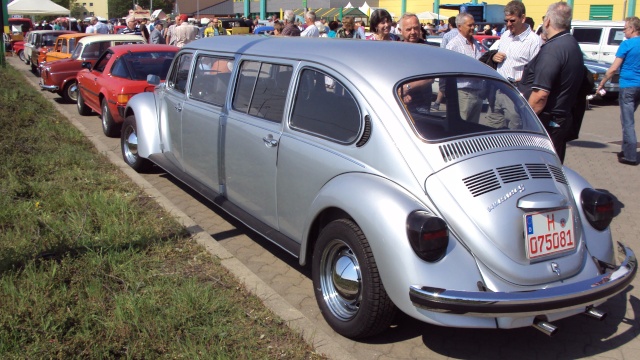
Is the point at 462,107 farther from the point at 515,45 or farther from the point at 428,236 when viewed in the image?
the point at 515,45

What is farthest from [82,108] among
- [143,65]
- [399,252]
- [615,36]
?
[615,36]

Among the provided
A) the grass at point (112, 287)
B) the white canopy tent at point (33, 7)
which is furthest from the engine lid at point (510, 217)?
the white canopy tent at point (33, 7)

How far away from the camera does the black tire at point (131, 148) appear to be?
7250 millimetres

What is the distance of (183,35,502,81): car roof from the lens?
3.98 meters

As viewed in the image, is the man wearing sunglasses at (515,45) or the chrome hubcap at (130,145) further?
the chrome hubcap at (130,145)

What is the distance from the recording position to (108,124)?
9570 millimetres

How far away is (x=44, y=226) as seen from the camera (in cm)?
502

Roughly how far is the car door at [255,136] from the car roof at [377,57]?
0.64 ft

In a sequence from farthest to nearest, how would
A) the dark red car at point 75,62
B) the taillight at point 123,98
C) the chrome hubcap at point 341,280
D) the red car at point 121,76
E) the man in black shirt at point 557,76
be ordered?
the dark red car at point 75,62, the red car at point 121,76, the taillight at point 123,98, the man in black shirt at point 557,76, the chrome hubcap at point 341,280

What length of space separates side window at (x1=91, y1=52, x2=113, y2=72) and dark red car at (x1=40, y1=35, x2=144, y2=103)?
7.40ft

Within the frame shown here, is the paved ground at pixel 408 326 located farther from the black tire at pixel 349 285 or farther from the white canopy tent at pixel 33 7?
the white canopy tent at pixel 33 7

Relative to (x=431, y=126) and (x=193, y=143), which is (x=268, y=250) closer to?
(x=193, y=143)

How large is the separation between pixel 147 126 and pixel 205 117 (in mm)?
1509

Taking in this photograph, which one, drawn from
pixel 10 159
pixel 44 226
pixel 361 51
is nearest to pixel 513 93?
pixel 361 51
